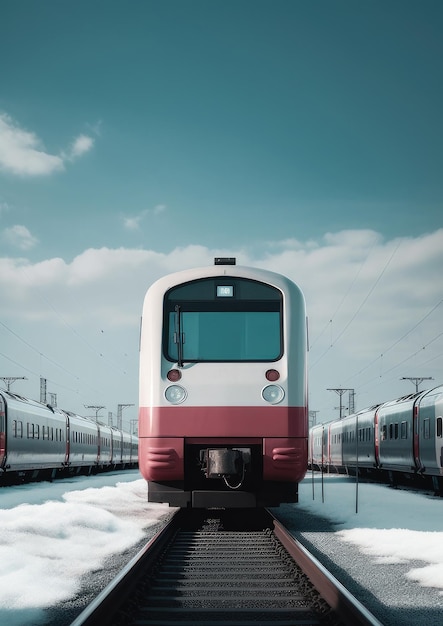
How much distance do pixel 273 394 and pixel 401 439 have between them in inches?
659

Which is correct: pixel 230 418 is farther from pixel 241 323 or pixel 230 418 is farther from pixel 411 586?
pixel 411 586

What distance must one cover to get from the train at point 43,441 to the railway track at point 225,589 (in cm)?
1630

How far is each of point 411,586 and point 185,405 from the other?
4.11 m

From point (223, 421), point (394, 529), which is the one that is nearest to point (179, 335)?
point (223, 421)

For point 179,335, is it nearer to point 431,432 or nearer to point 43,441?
point 431,432

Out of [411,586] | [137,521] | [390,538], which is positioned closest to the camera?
[411,586]

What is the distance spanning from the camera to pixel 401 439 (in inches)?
1026

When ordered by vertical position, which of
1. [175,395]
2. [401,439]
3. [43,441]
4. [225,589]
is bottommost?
[225,589]

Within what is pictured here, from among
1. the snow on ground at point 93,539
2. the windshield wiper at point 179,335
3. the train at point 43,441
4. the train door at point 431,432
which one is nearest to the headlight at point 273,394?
the windshield wiper at point 179,335

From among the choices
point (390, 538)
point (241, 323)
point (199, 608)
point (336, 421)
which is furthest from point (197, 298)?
point (336, 421)

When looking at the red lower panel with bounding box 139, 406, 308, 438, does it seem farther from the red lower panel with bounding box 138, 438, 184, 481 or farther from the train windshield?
the train windshield

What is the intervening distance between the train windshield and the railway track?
7.41ft

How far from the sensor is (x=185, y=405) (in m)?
10.3

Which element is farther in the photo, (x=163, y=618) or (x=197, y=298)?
(x=197, y=298)
